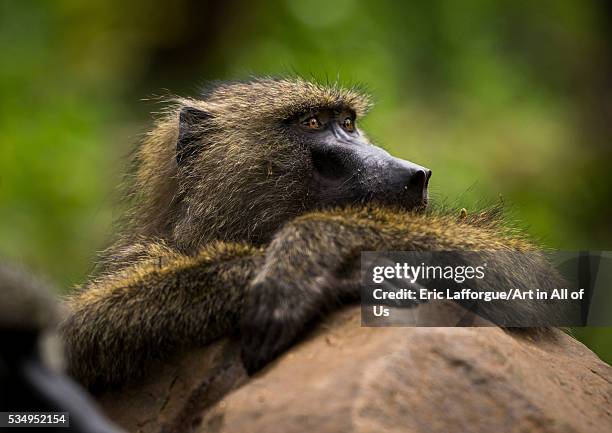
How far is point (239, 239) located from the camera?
16.3ft

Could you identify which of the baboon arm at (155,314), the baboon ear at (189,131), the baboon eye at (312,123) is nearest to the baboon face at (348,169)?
the baboon eye at (312,123)

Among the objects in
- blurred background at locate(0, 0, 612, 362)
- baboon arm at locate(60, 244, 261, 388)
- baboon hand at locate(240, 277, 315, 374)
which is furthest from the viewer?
blurred background at locate(0, 0, 612, 362)

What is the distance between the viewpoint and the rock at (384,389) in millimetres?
3402

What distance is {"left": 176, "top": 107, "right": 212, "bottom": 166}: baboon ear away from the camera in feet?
17.6

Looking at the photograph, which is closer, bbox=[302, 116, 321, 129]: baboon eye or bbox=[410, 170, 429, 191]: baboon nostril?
bbox=[410, 170, 429, 191]: baboon nostril

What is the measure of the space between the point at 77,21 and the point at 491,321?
34.0 ft

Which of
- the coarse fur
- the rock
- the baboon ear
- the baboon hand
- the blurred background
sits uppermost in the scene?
the blurred background

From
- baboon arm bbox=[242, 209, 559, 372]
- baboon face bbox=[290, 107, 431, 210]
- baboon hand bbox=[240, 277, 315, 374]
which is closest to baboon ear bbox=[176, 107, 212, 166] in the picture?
baboon face bbox=[290, 107, 431, 210]

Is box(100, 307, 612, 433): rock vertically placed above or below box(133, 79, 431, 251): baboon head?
below

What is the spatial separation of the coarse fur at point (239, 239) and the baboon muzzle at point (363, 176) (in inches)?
0.7

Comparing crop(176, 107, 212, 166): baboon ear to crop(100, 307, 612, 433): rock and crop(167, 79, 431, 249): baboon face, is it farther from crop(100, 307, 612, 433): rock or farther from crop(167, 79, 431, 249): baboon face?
crop(100, 307, 612, 433): rock

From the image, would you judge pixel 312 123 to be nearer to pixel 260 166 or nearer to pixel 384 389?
pixel 260 166

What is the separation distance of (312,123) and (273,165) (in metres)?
0.34

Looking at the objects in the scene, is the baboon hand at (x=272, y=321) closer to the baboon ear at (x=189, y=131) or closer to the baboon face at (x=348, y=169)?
the baboon face at (x=348, y=169)
